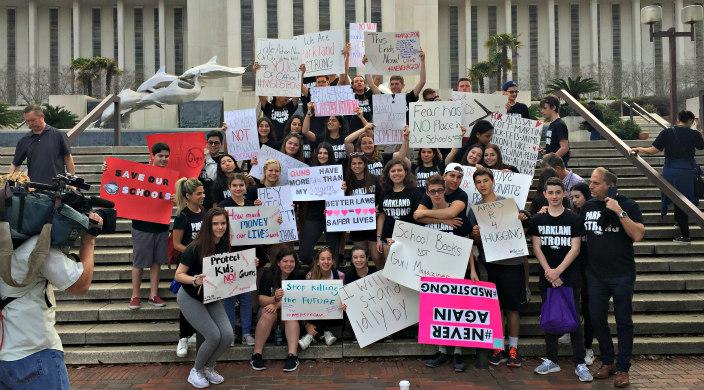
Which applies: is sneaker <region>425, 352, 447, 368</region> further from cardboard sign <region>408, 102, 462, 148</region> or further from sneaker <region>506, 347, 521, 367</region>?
cardboard sign <region>408, 102, 462, 148</region>

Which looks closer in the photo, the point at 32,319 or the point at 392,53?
the point at 32,319

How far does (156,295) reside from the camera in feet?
26.6

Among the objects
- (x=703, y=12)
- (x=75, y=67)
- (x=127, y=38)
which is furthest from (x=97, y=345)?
(x=127, y=38)

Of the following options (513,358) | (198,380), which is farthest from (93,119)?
(513,358)

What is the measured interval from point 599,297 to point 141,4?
60.6 m

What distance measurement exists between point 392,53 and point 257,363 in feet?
19.7

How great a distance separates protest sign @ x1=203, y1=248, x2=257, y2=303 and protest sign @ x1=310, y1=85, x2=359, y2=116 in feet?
12.2

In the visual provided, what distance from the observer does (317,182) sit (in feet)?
27.4

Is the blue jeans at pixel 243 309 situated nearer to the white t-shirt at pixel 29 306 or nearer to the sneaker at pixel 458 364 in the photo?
the sneaker at pixel 458 364

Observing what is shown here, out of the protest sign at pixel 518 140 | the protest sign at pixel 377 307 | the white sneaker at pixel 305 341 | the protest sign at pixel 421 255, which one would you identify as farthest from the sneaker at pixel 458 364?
the protest sign at pixel 518 140

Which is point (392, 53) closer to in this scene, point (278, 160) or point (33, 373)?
point (278, 160)

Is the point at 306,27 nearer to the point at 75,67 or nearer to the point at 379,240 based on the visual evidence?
the point at 75,67

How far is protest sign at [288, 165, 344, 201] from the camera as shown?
27.2ft

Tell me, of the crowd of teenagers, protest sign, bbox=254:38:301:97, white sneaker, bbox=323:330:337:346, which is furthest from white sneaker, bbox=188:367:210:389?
protest sign, bbox=254:38:301:97
